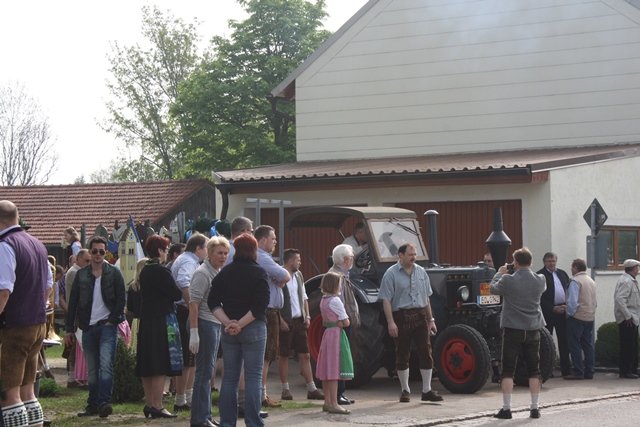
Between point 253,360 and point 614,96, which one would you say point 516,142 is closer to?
point 614,96

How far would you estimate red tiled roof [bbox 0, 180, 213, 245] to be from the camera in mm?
32031

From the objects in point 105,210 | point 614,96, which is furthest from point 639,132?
point 105,210

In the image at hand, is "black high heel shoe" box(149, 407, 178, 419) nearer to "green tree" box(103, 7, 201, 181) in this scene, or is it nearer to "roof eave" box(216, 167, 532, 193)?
"roof eave" box(216, 167, 532, 193)

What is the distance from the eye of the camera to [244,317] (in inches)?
404

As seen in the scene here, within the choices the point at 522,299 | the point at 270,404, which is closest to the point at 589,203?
the point at 522,299

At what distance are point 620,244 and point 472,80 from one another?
642cm

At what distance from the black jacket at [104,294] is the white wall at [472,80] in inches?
597

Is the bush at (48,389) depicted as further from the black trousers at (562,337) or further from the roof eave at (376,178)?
the roof eave at (376,178)

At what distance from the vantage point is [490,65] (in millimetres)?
A: 26641

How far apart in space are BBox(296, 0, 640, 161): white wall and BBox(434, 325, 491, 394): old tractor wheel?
37.0ft

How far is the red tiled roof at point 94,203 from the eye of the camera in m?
32.0

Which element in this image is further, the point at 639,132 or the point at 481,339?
the point at 639,132

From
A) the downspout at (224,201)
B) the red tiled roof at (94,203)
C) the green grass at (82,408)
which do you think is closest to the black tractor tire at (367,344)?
the green grass at (82,408)

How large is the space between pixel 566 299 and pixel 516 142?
8.38m
